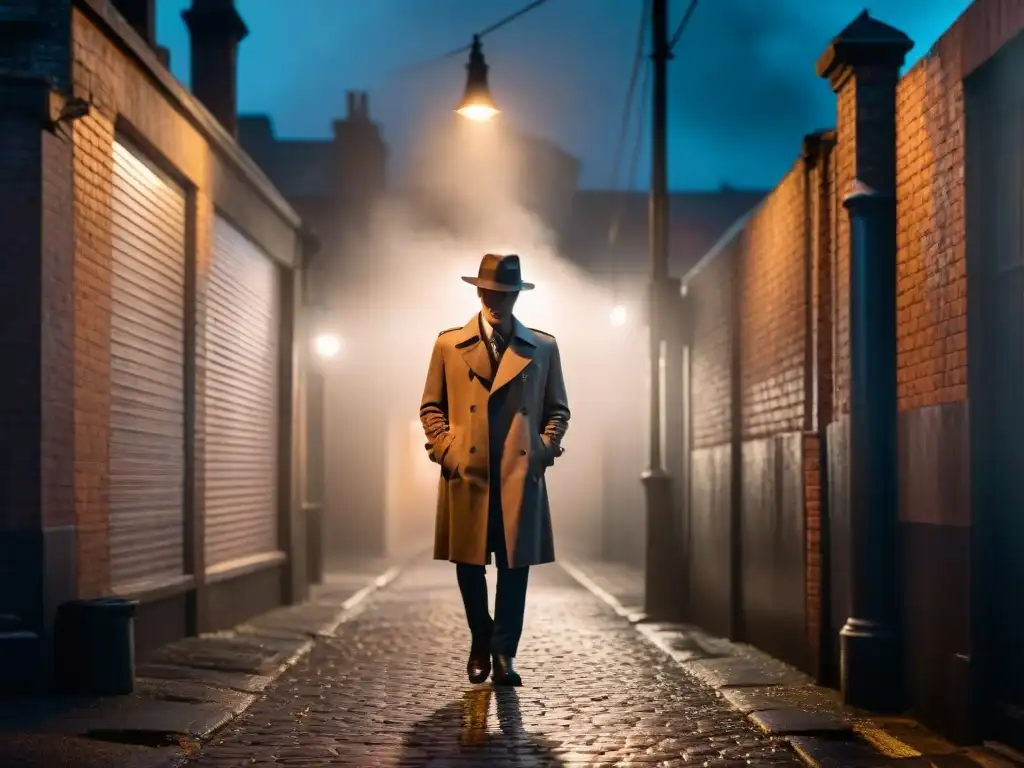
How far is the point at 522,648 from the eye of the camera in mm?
10875

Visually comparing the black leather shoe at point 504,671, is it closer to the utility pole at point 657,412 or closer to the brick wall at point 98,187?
the brick wall at point 98,187

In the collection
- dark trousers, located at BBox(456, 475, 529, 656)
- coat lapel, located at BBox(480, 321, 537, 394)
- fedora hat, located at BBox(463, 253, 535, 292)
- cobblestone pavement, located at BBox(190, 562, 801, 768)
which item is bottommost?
cobblestone pavement, located at BBox(190, 562, 801, 768)

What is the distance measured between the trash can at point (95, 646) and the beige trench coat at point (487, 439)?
1919mm

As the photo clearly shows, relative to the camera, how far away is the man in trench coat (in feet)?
25.7

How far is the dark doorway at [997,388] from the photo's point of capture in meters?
6.41

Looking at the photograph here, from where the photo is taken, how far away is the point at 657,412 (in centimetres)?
1459

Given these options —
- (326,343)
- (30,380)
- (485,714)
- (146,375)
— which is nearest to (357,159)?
(326,343)

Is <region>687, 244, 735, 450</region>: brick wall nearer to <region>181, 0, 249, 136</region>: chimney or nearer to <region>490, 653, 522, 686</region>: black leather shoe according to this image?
<region>490, 653, 522, 686</region>: black leather shoe

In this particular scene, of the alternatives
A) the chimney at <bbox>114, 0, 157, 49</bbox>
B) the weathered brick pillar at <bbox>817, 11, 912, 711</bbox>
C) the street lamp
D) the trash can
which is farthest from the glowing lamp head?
the weathered brick pillar at <bbox>817, 11, 912, 711</bbox>

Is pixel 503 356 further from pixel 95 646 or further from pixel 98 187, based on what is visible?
pixel 98 187

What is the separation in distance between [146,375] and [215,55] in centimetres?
739

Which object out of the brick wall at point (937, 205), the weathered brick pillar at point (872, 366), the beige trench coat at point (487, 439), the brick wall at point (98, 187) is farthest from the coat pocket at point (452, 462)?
the brick wall at point (98, 187)

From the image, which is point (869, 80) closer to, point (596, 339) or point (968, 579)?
point (968, 579)

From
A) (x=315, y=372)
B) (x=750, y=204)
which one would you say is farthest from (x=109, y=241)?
(x=750, y=204)
